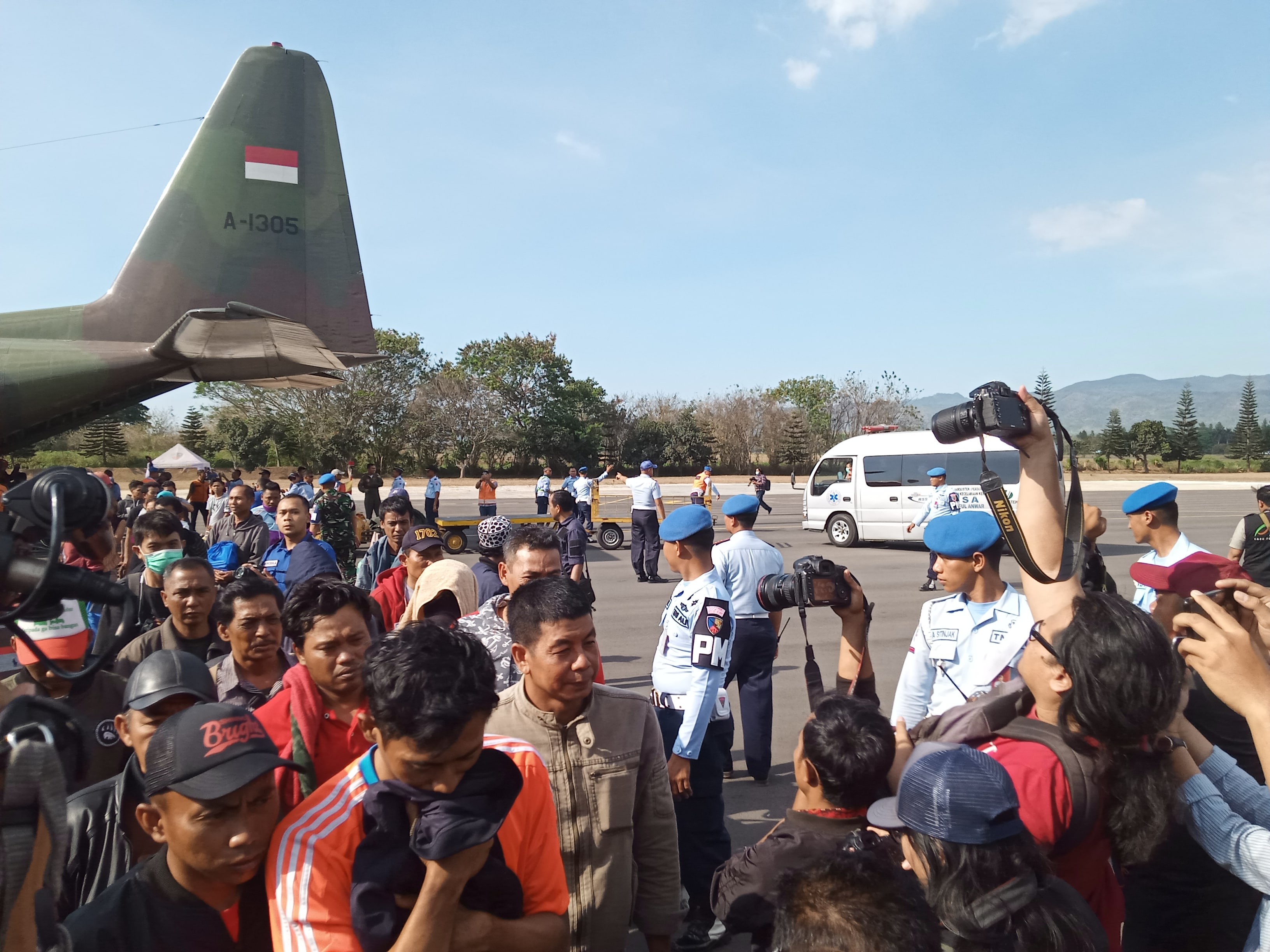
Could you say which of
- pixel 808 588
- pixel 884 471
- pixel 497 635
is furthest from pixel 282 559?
pixel 884 471

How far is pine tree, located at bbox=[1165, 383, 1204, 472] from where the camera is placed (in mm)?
61156

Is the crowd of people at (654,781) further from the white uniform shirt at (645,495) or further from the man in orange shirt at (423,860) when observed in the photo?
the white uniform shirt at (645,495)

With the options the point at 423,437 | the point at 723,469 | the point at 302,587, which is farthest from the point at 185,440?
the point at 302,587

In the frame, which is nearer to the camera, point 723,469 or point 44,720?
point 44,720

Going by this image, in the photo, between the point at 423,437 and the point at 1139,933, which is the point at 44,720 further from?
the point at 423,437

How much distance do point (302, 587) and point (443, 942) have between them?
5.11 ft

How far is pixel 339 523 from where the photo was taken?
29.5ft

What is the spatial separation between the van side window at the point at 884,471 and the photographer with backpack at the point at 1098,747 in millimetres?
15827

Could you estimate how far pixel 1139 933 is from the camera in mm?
2359

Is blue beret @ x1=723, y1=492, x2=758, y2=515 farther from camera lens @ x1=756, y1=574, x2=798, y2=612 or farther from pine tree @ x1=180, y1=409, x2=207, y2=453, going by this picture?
pine tree @ x1=180, y1=409, x2=207, y2=453

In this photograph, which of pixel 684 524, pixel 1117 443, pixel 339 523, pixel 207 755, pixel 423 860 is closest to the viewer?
pixel 423 860

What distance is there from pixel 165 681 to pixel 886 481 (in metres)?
16.6

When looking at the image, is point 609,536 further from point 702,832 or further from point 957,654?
point 957,654

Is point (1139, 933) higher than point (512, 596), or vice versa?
point (512, 596)
